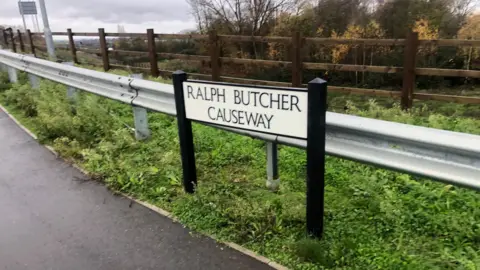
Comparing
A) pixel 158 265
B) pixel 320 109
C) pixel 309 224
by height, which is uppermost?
pixel 320 109

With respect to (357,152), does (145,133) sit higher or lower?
lower

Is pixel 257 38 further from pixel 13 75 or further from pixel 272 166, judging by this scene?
pixel 272 166

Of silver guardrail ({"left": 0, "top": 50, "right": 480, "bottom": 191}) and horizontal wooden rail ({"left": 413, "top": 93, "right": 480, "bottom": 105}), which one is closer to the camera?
silver guardrail ({"left": 0, "top": 50, "right": 480, "bottom": 191})

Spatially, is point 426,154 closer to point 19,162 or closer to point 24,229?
point 24,229

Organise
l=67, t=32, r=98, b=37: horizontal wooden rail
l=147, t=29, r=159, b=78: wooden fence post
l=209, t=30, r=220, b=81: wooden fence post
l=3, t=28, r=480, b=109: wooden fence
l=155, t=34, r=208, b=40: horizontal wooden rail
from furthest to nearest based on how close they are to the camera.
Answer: l=67, t=32, r=98, b=37: horizontal wooden rail < l=147, t=29, r=159, b=78: wooden fence post < l=155, t=34, r=208, b=40: horizontal wooden rail < l=209, t=30, r=220, b=81: wooden fence post < l=3, t=28, r=480, b=109: wooden fence

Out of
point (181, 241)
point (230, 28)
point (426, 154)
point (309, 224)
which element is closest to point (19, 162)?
point (181, 241)

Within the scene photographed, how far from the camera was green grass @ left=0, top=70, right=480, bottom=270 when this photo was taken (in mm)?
2711

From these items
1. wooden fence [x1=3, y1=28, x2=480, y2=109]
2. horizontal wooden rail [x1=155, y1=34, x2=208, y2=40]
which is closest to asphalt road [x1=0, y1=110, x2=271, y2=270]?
wooden fence [x1=3, y1=28, x2=480, y2=109]

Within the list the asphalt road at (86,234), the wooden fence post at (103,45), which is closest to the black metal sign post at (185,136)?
the asphalt road at (86,234)

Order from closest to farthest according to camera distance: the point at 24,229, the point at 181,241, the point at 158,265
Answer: the point at 158,265, the point at 181,241, the point at 24,229

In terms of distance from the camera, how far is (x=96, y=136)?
545cm

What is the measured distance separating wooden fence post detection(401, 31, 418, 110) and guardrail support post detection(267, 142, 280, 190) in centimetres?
478

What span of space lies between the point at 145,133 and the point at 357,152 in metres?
3.16

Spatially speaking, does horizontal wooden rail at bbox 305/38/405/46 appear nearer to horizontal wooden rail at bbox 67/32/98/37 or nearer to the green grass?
the green grass
